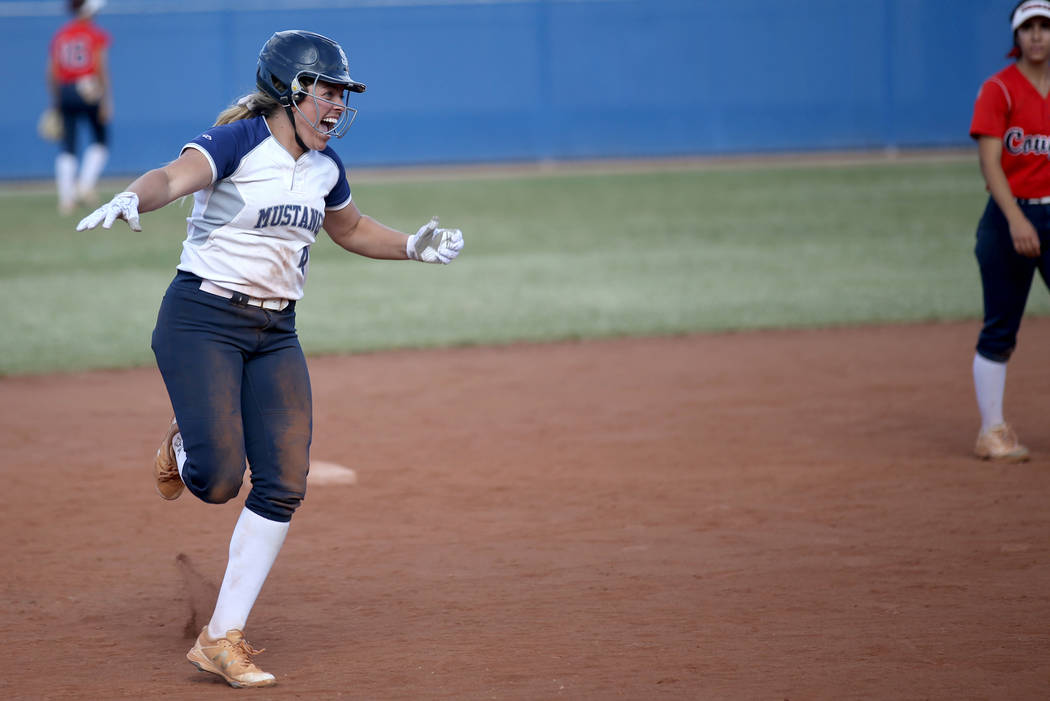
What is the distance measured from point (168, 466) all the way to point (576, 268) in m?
9.54

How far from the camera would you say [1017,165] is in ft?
21.2

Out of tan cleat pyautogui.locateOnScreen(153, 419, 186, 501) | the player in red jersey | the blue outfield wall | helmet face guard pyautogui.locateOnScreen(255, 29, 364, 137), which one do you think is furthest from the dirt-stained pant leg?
the blue outfield wall

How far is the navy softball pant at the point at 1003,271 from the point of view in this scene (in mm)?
6438

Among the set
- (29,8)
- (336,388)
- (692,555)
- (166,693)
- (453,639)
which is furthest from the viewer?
(29,8)

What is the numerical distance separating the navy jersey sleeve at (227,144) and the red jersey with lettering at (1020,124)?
3.79 m

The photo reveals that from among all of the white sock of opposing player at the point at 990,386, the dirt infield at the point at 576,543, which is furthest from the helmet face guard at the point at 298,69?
the white sock of opposing player at the point at 990,386

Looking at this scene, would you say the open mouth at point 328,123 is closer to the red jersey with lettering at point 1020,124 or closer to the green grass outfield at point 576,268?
the red jersey with lettering at point 1020,124

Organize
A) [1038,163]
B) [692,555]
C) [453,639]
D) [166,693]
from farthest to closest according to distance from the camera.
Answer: [1038,163] < [692,555] < [453,639] < [166,693]

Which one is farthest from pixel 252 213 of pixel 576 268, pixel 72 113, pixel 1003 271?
pixel 72 113

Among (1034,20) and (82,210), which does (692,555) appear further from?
(82,210)

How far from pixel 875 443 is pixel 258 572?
13.5ft

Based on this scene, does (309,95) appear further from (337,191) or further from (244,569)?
(244,569)

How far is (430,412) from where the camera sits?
26.7 ft

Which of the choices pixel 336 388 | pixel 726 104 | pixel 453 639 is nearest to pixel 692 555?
pixel 453 639
